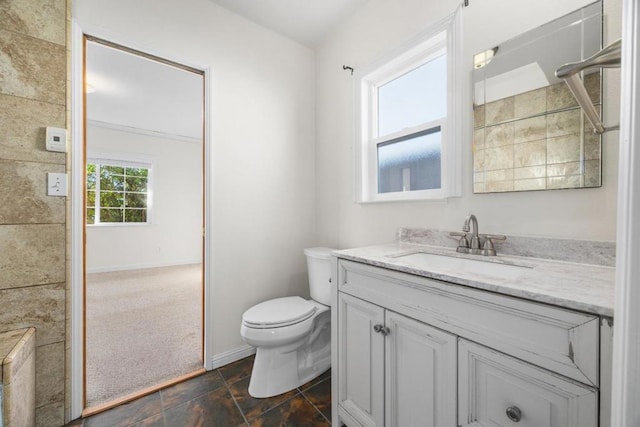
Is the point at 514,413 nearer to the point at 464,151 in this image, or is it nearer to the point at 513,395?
the point at 513,395

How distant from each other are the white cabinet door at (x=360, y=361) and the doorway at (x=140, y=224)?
110 centimetres

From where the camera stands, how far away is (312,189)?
240cm

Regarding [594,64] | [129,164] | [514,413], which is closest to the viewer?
[594,64]

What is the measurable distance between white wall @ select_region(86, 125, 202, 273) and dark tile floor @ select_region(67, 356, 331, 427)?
3.93 m

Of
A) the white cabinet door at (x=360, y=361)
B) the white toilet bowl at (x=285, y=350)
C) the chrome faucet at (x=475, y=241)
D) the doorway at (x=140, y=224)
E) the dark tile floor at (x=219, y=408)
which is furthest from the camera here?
the doorway at (x=140, y=224)

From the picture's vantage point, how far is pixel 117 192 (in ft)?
15.4

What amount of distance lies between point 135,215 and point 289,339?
462 cm

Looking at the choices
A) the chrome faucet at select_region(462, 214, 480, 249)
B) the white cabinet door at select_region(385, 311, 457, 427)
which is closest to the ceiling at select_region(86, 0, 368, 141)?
the chrome faucet at select_region(462, 214, 480, 249)

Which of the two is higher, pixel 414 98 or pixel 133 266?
pixel 414 98

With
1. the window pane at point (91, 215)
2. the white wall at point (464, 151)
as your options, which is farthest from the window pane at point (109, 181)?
the white wall at point (464, 151)

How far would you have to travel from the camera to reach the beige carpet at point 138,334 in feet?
5.65

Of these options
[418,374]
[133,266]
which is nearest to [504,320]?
[418,374]

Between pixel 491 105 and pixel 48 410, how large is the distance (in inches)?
106

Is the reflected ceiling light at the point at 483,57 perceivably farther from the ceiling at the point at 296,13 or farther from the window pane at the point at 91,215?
the window pane at the point at 91,215
